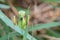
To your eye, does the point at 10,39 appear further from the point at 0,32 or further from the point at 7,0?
the point at 7,0

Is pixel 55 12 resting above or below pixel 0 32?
above

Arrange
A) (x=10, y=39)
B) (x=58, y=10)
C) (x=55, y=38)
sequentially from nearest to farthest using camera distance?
1. (x=10, y=39)
2. (x=55, y=38)
3. (x=58, y=10)

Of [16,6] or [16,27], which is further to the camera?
[16,6]

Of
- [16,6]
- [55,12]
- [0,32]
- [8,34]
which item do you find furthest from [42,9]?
[8,34]

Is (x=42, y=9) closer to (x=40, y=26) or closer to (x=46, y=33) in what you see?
(x=46, y=33)

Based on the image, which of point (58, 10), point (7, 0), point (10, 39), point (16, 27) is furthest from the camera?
point (58, 10)

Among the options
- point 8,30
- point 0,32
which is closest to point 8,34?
point 8,30

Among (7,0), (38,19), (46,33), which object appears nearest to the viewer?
(46,33)

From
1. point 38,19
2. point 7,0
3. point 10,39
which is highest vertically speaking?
point 7,0

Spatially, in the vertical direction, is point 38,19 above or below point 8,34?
above
